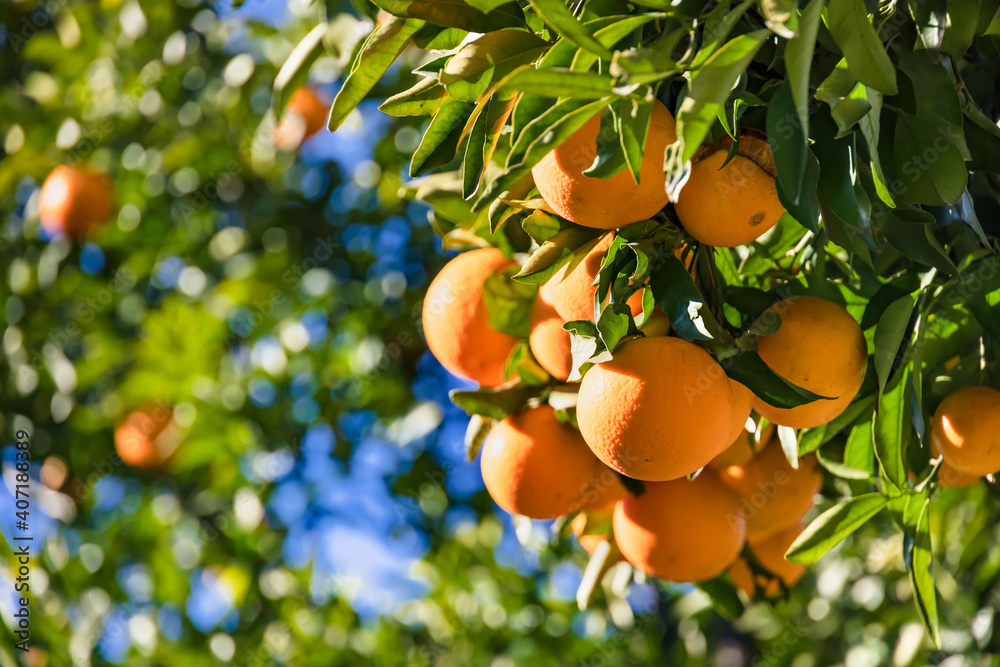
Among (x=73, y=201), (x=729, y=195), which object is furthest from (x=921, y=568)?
(x=73, y=201)

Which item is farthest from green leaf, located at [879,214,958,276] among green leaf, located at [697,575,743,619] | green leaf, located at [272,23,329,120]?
green leaf, located at [272,23,329,120]

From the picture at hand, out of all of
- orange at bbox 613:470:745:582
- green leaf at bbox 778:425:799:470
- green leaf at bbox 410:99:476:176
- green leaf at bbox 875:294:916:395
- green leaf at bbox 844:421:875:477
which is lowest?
orange at bbox 613:470:745:582

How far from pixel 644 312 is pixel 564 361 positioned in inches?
7.3

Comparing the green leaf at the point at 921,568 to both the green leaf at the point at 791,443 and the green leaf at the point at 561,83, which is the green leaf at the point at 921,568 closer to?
the green leaf at the point at 791,443

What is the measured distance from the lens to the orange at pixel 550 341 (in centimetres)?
107

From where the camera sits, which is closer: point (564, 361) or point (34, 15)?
point (564, 361)

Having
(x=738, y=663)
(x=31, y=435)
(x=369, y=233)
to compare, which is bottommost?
(x=738, y=663)

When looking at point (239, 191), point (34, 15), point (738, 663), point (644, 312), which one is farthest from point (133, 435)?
point (644, 312)

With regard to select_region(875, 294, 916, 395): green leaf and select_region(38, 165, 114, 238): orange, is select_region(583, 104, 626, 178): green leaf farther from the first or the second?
select_region(38, 165, 114, 238): orange

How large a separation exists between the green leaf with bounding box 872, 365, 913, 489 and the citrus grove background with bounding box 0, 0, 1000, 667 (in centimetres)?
122

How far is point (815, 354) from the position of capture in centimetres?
92

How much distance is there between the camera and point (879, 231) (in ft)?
3.41

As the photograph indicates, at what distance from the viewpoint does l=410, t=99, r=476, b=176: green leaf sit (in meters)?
0.95

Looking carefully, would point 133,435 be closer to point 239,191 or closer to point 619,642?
point 239,191
